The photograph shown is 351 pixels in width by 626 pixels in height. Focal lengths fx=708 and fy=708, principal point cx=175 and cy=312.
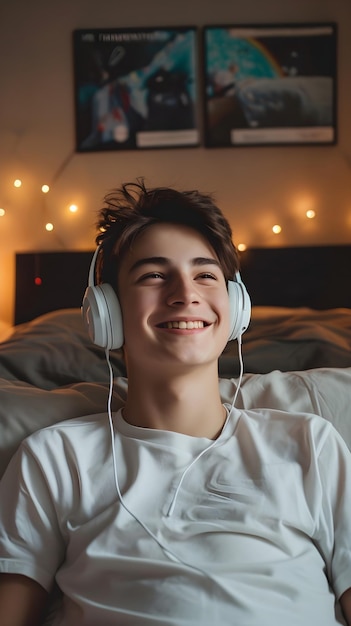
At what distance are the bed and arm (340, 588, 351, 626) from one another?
321 millimetres

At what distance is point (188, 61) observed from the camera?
339 centimetres

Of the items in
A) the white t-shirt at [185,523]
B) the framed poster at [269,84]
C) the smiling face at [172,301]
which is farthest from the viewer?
the framed poster at [269,84]

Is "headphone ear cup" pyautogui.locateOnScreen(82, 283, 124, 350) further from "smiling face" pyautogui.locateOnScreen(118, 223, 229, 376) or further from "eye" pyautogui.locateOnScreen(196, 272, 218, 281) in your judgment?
"eye" pyautogui.locateOnScreen(196, 272, 218, 281)

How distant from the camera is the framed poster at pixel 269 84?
3.37 m

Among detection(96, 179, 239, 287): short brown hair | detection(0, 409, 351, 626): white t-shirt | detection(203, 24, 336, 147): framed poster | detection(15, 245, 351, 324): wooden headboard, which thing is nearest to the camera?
detection(0, 409, 351, 626): white t-shirt

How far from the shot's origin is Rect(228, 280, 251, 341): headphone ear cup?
1.25 metres

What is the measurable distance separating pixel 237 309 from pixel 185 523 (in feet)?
1.27

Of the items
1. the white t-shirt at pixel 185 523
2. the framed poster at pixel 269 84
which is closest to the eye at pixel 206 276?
the white t-shirt at pixel 185 523

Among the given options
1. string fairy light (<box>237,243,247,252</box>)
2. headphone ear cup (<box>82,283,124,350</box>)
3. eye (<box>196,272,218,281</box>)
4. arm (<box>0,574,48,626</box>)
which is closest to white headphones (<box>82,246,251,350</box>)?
headphone ear cup (<box>82,283,124,350</box>)

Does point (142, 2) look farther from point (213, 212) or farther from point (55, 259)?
point (213, 212)

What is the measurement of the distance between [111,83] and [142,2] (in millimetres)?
410

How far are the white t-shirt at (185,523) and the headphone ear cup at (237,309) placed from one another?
0.53 feet

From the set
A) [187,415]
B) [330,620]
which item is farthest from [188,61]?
[330,620]

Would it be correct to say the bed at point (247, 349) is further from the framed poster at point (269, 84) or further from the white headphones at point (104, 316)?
the framed poster at point (269, 84)
